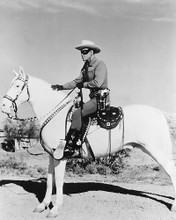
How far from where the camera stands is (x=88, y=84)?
7047 mm

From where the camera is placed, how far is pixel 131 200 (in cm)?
793

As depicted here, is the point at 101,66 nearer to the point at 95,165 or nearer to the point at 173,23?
the point at 173,23

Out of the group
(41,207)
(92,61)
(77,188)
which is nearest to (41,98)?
(92,61)

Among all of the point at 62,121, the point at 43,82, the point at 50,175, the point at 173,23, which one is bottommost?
the point at 50,175

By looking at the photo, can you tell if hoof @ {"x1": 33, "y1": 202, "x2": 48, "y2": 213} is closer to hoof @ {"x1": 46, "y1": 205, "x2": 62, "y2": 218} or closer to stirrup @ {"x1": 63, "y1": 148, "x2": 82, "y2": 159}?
hoof @ {"x1": 46, "y1": 205, "x2": 62, "y2": 218}

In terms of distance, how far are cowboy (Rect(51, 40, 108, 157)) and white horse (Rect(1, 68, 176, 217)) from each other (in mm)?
211

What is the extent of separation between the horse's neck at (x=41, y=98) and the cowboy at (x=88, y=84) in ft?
0.48

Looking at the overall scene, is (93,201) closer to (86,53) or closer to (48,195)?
(48,195)

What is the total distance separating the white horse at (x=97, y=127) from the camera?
7160 millimetres

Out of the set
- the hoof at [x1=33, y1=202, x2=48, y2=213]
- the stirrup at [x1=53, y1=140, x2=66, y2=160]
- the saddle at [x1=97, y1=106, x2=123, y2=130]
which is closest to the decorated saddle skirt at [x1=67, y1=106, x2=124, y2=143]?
the saddle at [x1=97, y1=106, x2=123, y2=130]

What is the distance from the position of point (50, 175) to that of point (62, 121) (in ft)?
3.59

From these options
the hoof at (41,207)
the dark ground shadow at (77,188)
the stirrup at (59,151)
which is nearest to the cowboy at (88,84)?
the stirrup at (59,151)

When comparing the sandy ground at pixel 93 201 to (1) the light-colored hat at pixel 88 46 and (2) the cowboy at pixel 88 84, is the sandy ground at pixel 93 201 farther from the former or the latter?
(1) the light-colored hat at pixel 88 46

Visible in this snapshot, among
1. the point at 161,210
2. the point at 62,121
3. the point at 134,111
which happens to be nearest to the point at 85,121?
the point at 62,121
